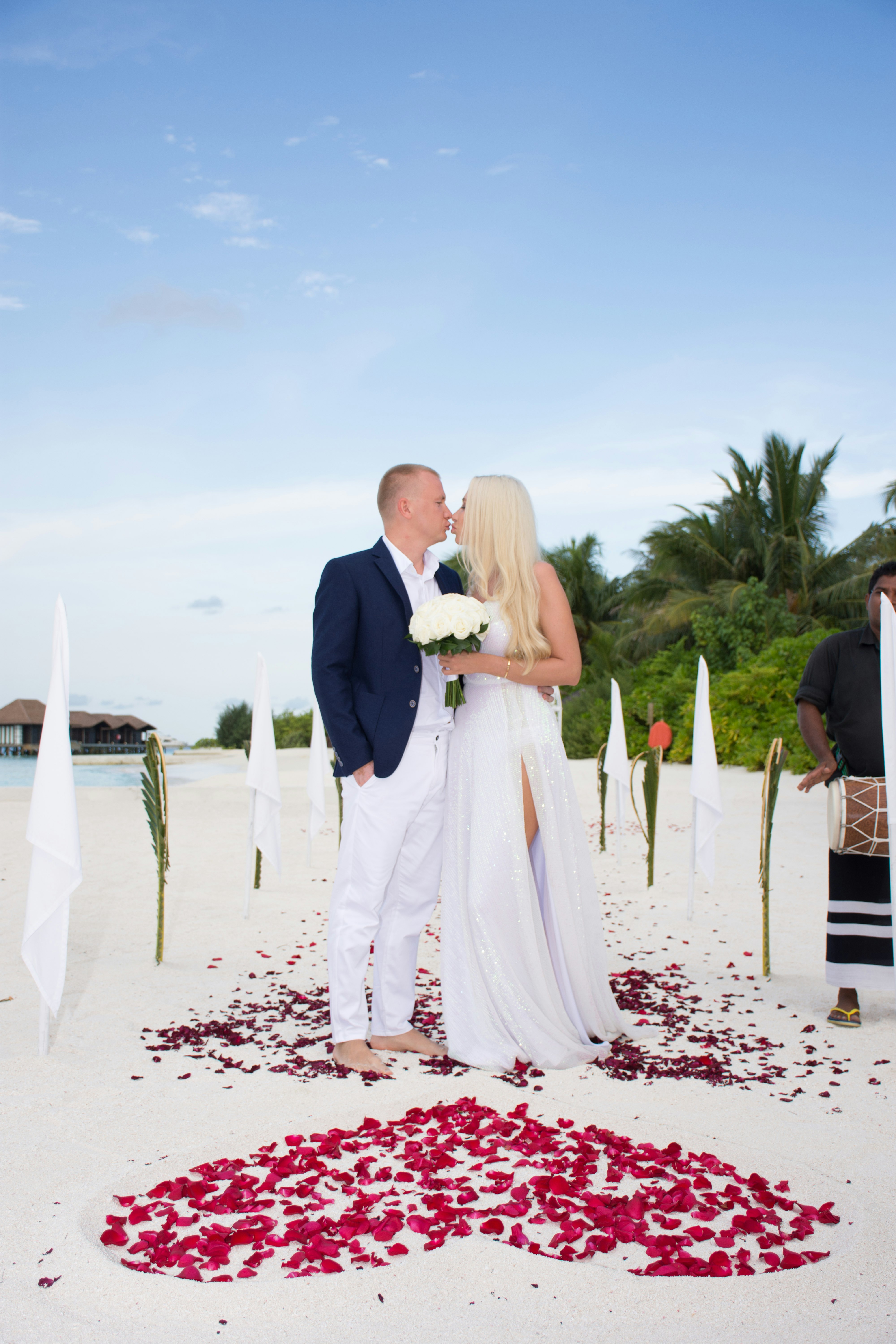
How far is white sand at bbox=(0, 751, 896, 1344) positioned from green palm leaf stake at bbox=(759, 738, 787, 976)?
0.67 feet

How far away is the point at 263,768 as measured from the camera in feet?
22.8

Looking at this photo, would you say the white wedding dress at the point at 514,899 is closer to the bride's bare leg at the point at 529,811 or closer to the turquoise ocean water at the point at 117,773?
the bride's bare leg at the point at 529,811

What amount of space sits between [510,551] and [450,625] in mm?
618

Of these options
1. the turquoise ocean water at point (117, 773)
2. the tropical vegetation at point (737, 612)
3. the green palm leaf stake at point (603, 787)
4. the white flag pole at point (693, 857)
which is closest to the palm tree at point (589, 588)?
the tropical vegetation at point (737, 612)

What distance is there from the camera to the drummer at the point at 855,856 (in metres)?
4.44

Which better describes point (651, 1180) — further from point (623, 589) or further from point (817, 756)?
point (623, 589)

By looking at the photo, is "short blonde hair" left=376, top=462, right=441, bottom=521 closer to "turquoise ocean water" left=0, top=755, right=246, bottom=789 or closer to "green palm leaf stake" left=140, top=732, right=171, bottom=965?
"green palm leaf stake" left=140, top=732, right=171, bottom=965

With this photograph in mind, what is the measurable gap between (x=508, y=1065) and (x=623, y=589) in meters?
31.8

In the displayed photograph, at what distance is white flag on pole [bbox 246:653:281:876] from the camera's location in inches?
273

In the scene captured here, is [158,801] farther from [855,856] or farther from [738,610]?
[738,610]

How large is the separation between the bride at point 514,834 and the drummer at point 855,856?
1237 millimetres

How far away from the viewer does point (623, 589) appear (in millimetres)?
34688

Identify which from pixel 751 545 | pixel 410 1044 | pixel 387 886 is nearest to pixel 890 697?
pixel 387 886

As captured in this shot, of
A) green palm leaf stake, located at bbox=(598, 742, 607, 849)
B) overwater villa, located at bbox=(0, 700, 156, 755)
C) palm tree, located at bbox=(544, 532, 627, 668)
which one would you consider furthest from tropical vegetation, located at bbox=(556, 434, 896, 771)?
overwater villa, located at bbox=(0, 700, 156, 755)
